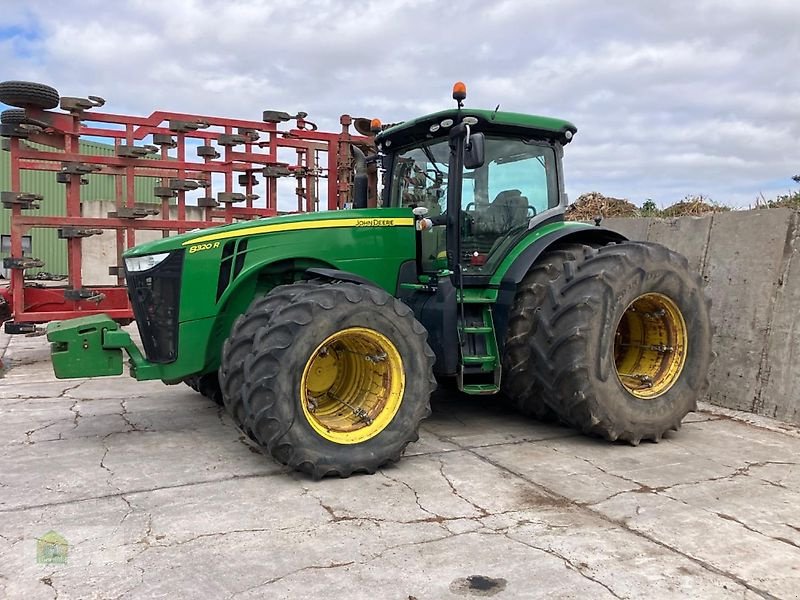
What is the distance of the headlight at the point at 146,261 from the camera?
15.2 feet

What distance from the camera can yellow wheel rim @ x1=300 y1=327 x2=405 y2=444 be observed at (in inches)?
171

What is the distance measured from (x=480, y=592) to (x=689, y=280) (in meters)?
3.40

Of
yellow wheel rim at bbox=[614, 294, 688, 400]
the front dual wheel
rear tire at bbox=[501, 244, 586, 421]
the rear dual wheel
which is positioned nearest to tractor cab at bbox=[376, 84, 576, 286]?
rear tire at bbox=[501, 244, 586, 421]

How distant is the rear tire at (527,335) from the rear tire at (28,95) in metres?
6.12

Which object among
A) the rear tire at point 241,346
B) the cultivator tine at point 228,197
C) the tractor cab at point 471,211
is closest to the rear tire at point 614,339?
the tractor cab at point 471,211

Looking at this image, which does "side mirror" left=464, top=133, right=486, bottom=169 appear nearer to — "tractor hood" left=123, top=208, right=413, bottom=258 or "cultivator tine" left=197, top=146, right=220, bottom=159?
"tractor hood" left=123, top=208, right=413, bottom=258

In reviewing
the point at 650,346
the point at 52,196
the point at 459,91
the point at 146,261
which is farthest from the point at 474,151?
the point at 52,196

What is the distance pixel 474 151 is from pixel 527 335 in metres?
1.39

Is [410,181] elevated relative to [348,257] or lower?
elevated

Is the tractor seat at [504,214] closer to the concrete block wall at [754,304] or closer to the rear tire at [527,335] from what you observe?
the rear tire at [527,335]

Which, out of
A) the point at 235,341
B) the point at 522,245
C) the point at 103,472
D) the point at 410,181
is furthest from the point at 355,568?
the point at 410,181

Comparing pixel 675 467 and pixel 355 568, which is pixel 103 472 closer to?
pixel 355 568

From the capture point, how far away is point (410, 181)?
576 cm

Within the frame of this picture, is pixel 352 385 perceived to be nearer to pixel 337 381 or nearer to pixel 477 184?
pixel 337 381
